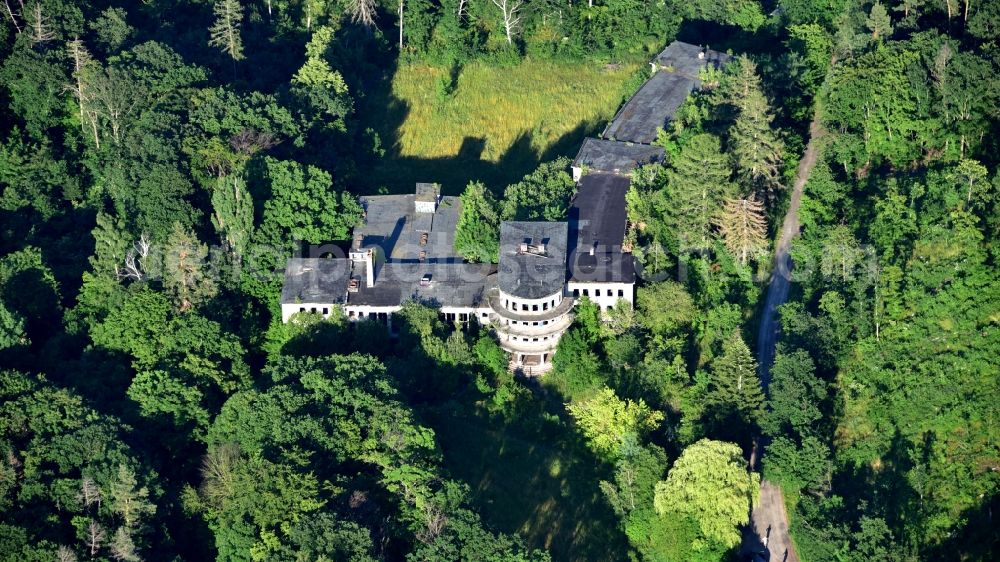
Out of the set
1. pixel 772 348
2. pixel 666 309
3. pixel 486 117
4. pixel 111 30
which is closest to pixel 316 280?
pixel 666 309

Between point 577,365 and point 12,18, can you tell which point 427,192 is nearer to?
point 577,365

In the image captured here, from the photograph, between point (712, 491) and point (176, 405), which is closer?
point (712, 491)

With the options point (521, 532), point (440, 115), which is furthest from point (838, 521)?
point (440, 115)

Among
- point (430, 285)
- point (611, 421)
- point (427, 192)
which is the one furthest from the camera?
point (427, 192)

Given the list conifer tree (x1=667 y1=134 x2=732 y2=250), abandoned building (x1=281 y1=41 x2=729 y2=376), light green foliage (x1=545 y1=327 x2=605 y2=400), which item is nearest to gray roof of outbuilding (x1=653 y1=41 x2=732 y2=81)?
abandoned building (x1=281 y1=41 x2=729 y2=376)

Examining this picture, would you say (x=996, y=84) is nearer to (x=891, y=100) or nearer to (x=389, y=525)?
(x=891, y=100)

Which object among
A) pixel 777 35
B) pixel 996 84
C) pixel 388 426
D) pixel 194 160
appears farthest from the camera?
pixel 777 35

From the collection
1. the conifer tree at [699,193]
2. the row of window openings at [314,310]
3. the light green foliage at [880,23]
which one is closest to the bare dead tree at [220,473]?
the row of window openings at [314,310]
